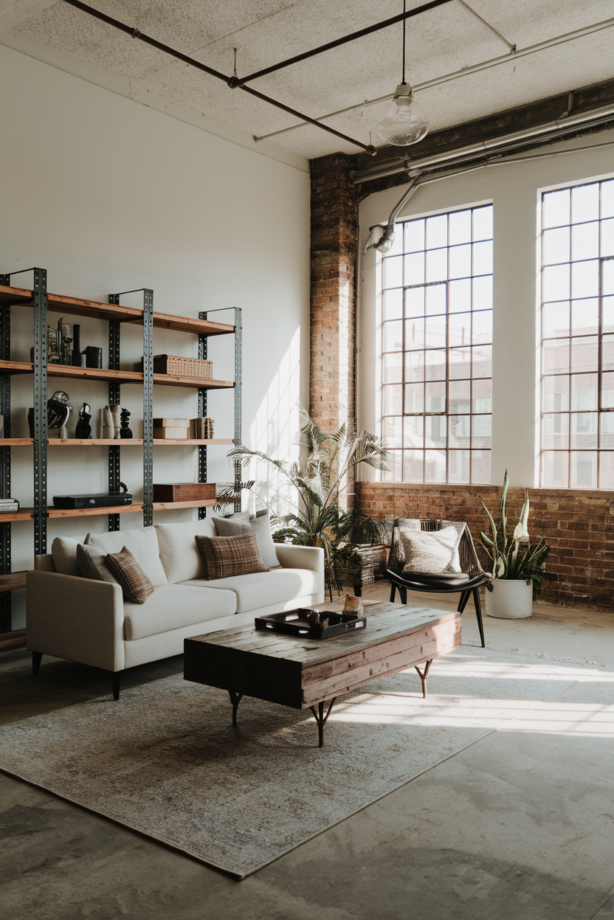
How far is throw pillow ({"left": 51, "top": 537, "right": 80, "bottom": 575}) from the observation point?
4.46 m

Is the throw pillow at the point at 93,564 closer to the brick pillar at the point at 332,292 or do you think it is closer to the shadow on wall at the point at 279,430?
the shadow on wall at the point at 279,430

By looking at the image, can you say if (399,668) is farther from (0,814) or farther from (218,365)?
(218,365)

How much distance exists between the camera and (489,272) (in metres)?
7.35

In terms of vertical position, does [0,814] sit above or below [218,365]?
below

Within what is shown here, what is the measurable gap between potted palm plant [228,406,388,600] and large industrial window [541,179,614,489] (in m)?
1.66

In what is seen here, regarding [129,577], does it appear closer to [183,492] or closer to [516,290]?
[183,492]

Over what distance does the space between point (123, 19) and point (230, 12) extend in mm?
782

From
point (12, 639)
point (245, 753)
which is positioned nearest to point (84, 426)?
point (12, 639)

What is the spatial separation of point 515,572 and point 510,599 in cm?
25

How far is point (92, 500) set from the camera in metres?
5.51

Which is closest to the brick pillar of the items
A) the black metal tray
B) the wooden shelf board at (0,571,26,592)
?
the wooden shelf board at (0,571,26,592)

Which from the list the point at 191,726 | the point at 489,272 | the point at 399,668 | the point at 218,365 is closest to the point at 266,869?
the point at 191,726

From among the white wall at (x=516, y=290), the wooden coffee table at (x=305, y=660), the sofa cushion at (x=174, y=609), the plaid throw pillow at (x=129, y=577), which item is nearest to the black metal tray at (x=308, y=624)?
the wooden coffee table at (x=305, y=660)

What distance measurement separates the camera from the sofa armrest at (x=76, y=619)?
13.4 feet
